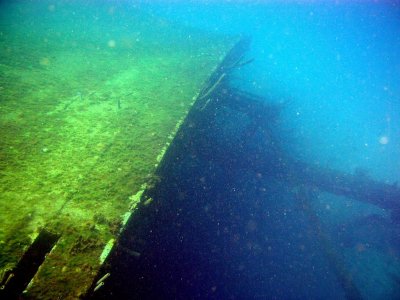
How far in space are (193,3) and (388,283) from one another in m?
25.5

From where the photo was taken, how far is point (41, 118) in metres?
2.63

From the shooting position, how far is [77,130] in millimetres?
2580

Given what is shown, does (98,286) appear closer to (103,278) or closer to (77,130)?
(103,278)

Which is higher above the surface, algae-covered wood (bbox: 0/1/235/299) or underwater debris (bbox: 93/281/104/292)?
underwater debris (bbox: 93/281/104/292)

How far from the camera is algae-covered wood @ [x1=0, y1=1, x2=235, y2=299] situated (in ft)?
5.29

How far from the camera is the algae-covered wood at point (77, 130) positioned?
63.5 inches

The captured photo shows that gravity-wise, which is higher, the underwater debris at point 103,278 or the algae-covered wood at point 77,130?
the underwater debris at point 103,278

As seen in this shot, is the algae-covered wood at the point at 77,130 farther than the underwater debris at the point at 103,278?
Yes

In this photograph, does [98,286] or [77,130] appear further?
[77,130]

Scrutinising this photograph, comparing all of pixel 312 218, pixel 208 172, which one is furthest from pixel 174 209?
pixel 312 218

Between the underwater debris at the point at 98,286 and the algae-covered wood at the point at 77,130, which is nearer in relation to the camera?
the underwater debris at the point at 98,286

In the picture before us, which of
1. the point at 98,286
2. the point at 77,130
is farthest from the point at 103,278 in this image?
the point at 77,130

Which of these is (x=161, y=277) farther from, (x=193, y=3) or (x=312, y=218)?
(x=193, y=3)

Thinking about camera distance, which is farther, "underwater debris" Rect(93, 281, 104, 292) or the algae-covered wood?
the algae-covered wood
